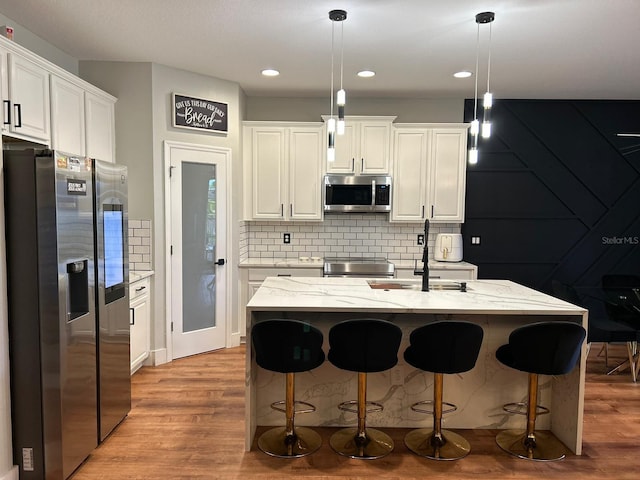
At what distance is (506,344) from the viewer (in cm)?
298

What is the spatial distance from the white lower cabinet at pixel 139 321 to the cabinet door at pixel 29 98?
4.65ft

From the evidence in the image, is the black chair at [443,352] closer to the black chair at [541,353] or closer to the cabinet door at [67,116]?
the black chair at [541,353]

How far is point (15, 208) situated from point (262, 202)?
2981 millimetres

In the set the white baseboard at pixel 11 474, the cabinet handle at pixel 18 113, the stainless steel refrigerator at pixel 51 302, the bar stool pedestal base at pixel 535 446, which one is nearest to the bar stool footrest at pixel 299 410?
the stainless steel refrigerator at pixel 51 302

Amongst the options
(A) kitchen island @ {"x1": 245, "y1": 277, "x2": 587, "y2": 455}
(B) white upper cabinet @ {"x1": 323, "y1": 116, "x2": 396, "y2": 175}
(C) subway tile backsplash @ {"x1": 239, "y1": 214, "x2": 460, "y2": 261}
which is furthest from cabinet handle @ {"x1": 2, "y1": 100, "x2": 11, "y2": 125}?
(B) white upper cabinet @ {"x1": 323, "y1": 116, "x2": 396, "y2": 175}

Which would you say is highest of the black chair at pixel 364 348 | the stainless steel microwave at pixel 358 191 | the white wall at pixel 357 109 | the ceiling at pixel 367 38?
the ceiling at pixel 367 38

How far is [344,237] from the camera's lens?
5449mm

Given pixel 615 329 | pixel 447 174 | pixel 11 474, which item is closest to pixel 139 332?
pixel 11 474

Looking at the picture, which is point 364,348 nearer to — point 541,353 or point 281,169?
point 541,353

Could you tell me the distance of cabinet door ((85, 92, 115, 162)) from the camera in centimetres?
368

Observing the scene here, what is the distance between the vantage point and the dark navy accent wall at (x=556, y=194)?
17.0ft

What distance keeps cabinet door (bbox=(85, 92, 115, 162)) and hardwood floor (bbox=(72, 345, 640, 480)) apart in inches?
80.2

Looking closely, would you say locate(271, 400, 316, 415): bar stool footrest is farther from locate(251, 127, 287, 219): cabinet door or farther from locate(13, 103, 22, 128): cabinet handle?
locate(251, 127, 287, 219): cabinet door

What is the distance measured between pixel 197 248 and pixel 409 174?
2.46m
